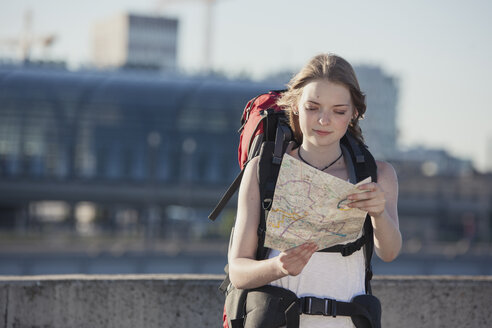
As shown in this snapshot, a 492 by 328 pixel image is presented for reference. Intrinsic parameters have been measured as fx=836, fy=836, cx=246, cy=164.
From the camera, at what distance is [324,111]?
301 cm

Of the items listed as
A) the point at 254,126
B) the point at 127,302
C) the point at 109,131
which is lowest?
the point at 109,131

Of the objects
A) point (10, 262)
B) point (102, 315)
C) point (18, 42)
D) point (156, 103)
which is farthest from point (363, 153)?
point (18, 42)

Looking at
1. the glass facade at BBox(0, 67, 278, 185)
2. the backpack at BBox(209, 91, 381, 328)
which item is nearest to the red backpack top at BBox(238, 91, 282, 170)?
the backpack at BBox(209, 91, 381, 328)

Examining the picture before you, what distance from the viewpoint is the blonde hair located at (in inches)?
118

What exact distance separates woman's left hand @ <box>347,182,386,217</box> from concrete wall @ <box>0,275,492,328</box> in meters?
1.83

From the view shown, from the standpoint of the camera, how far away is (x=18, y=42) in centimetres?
17250

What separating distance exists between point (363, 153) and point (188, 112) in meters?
66.8

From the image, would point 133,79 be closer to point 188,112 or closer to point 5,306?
point 188,112

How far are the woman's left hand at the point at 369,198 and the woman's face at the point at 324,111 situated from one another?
0.26 meters

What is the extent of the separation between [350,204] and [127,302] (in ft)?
6.53

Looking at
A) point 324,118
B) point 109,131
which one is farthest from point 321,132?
point 109,131

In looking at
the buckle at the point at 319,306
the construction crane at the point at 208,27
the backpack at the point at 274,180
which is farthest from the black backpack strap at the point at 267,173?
the construction crane at the point at 208,27

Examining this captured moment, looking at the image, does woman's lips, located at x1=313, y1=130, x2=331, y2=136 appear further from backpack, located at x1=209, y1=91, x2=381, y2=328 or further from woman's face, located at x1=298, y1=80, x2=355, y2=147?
backpack, located at x1=209, y1=91, x2=381, y2=328

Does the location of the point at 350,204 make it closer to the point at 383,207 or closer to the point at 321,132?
the point at 383,207
